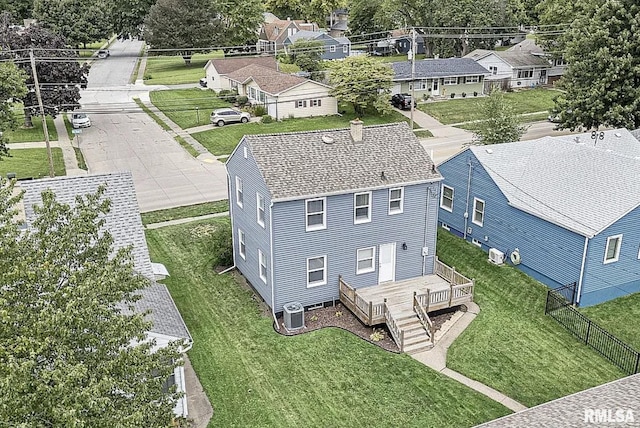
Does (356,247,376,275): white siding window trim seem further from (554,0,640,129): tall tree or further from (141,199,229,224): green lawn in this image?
(554,0,640,129): tall tree

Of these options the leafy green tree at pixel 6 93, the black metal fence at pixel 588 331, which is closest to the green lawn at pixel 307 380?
the black metal fence at pixel 588 331

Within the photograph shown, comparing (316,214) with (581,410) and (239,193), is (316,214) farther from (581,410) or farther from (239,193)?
(581,410)

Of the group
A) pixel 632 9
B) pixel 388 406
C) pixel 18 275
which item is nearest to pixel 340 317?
pixel 388 406

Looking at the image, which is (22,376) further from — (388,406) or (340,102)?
(340,102)

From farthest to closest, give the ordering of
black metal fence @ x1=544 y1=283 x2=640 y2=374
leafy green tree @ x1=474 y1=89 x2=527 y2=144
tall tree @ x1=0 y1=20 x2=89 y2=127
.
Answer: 1. tall tree @ x1=0 y1=20 x2=89 y2=127
2. leafy green tree @ x1=474 y1=89 x2=527 y2=144
3. black metal fence @ x1=544 y1=283 x2=640 y2=374

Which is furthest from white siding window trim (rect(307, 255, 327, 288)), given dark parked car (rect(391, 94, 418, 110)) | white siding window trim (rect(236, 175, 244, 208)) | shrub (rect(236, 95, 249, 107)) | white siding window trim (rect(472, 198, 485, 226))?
dark parked car (rect(391, 94, 418, 110))

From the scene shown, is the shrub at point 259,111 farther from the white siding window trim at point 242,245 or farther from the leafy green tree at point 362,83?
the white siding window trim at point 242,245

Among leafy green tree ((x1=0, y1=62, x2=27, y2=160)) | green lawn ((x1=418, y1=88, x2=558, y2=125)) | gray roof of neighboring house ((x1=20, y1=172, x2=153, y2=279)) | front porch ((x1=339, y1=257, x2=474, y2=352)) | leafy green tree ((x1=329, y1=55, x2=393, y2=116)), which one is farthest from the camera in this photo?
green lawn ((x1=418, y1=88, x2=558, y2=125))
